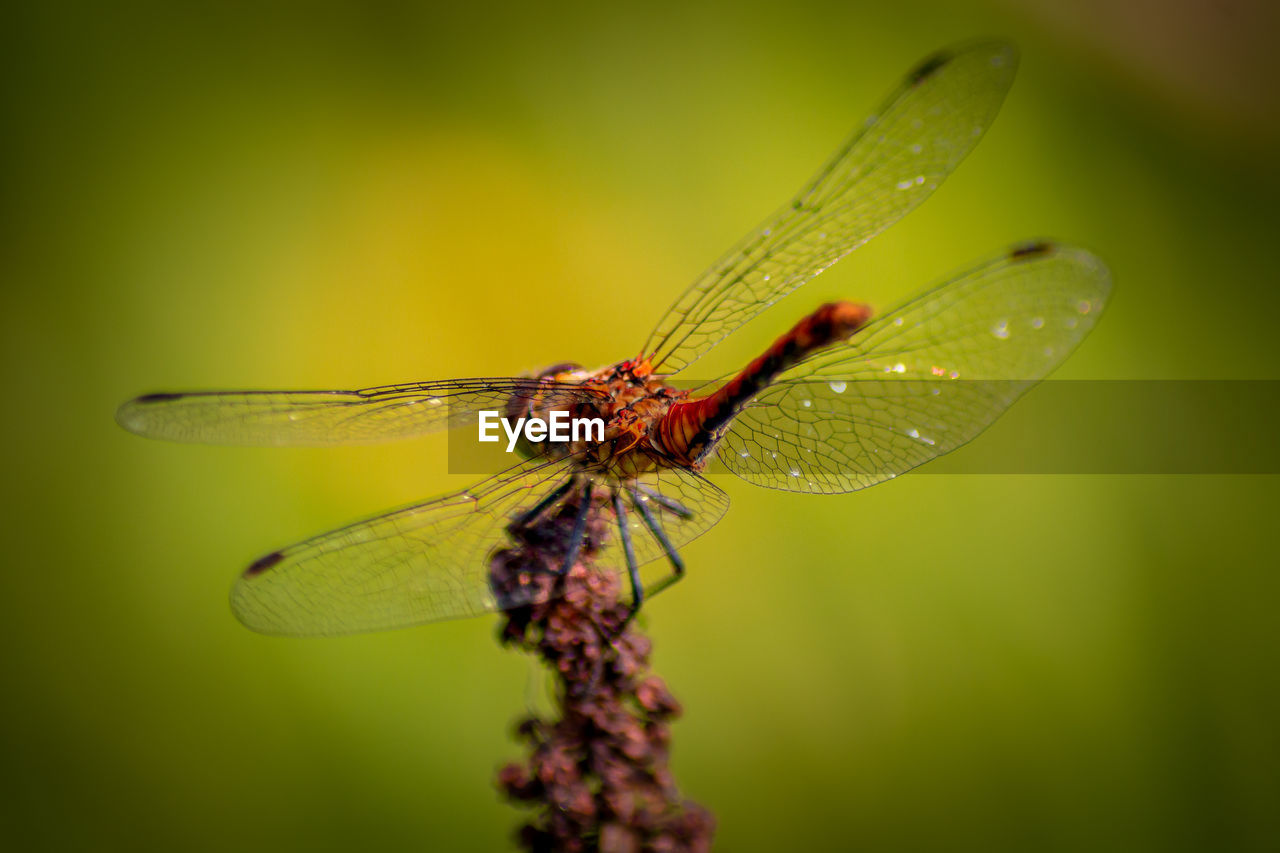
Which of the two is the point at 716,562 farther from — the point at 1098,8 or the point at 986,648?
the point at 1098,8

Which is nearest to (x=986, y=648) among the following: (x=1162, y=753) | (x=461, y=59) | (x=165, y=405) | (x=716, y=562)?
(x=1162, y=753)

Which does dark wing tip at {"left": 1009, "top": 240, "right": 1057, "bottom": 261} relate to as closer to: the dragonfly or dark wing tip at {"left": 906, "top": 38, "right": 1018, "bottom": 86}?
the dragonfly

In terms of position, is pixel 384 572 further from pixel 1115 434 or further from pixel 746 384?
pixel 1115 434

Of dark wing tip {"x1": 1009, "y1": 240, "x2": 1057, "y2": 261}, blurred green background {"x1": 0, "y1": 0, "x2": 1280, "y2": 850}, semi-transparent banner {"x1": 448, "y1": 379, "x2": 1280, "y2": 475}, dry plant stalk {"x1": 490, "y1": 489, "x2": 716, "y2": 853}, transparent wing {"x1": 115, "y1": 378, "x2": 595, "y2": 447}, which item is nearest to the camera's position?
dry plant stalk {"x1": 490, "y1": 489, "x2": 716, "y2": 853}

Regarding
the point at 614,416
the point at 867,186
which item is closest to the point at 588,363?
the point at 614,416

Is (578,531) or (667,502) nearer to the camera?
(578,531)

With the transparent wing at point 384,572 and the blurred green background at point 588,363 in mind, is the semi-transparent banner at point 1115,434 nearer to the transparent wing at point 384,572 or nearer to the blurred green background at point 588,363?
the blurred green background at point 588,363

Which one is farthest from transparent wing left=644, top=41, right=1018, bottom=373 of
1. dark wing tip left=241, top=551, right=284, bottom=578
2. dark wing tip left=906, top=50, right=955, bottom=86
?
dark wing tip left=241, top=551, right=284, bottom=578

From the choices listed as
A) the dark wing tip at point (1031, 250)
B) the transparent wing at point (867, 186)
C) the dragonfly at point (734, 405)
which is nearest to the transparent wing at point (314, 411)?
the dragonfly at point (734, 405)
